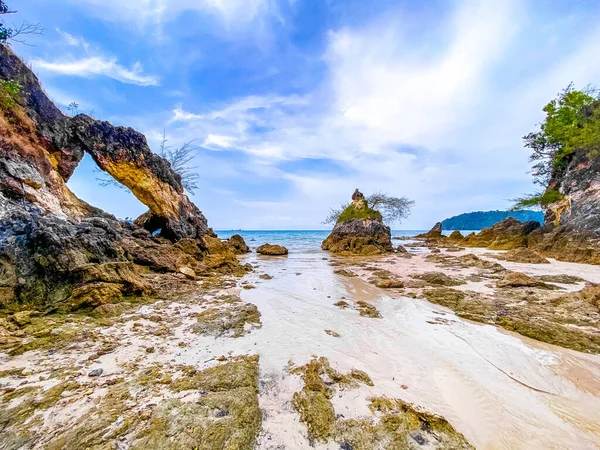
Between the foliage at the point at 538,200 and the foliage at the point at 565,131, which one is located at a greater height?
the foliage at the point at 565,131

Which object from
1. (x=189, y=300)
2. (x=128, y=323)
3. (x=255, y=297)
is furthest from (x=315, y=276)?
(x=128, y=323)

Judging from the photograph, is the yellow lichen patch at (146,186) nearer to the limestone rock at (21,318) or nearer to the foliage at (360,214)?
the limestone rock at (21,318)

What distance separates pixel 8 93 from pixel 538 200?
29.2 m

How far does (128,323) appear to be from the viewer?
4.14 meters

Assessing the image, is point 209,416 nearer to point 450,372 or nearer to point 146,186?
point 450,372

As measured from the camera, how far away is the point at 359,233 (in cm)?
2239

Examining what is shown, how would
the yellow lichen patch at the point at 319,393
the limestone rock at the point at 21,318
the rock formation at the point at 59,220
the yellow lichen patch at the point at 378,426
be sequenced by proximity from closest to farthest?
1. the yellow lichen patch at the point at 378,426
2. the yellow lichen patch at the point at 319,393
3. the limestone rock at the point at 21,318
4. the rock formation at the point at 59,220

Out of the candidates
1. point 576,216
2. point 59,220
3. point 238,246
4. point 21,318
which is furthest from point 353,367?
point 238,246

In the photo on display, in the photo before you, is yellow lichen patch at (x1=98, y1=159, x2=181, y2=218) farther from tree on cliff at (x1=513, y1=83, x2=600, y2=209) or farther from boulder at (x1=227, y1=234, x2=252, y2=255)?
tree on cliff at (x1=513, y1=83, x2=600, y2=209)

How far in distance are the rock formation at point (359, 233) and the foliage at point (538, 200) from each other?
35.3 ft

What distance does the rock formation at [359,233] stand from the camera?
20.4 metres

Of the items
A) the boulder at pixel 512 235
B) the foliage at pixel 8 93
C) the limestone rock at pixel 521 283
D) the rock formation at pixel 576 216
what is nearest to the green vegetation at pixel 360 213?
the boulder at pixel 512 235

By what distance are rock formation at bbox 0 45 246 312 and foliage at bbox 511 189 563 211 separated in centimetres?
2182

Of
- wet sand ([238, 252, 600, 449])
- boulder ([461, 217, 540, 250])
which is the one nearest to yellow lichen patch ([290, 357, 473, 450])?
wet sand ([238, 252, 600, 449])
